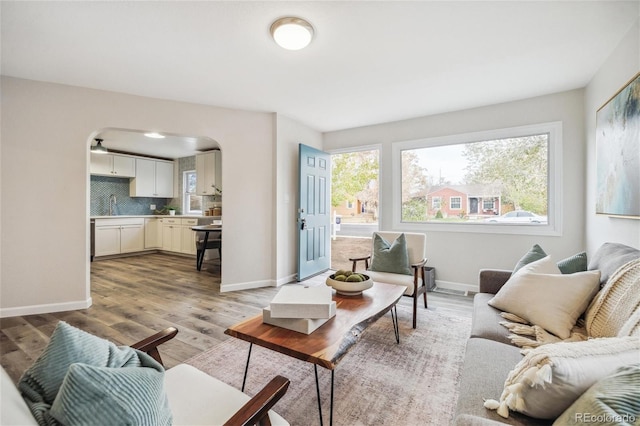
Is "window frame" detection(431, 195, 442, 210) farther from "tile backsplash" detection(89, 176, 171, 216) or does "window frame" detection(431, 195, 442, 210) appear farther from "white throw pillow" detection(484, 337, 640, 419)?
"tile backsplash" detection(89, 176, 171, 216)

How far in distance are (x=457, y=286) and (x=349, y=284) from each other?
250 centimetres

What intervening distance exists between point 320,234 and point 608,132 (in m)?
3.52

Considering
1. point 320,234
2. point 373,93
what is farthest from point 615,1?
point 320,234

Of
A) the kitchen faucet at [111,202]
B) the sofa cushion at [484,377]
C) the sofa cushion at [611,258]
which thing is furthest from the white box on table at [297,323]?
the kitchen faucet at [111,202]

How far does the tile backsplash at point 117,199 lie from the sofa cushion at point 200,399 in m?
6.54

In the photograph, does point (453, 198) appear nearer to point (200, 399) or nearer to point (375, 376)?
point (375, 376)

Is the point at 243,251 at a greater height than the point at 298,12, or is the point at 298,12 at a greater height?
the point at 298,12

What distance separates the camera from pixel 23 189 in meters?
2.85

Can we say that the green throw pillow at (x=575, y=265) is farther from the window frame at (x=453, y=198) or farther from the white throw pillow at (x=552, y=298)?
the window frame at (x=453, y=198)

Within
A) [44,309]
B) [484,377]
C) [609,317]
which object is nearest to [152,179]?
[44,309]

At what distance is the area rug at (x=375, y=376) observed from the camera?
1.52 meters

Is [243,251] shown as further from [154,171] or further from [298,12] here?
[154,171]

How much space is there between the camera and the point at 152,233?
653 centimetres

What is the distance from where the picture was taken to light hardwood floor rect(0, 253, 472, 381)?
2.22 meters
